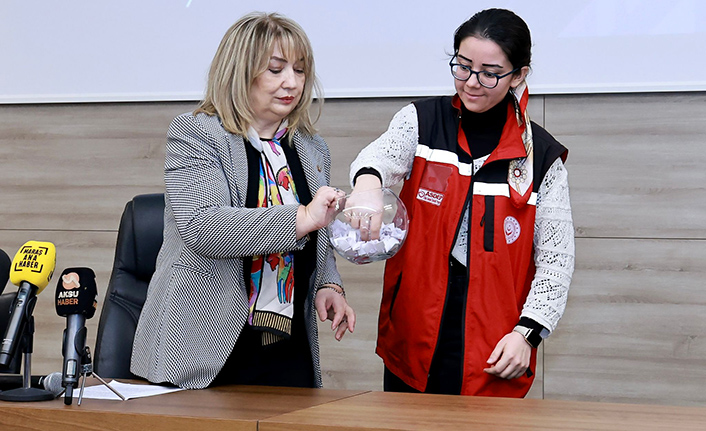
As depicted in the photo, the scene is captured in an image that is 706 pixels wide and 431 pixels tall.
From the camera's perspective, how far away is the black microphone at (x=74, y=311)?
123cm

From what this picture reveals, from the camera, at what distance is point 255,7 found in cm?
284

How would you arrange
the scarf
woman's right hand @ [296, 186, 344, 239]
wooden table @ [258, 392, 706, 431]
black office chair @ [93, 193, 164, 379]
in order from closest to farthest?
wooden table @ [258, 392, 706, 431], woman's right hand @ [296, 186, 344, 239], the scarf, black office chair @ [93, 193, 164, 379]

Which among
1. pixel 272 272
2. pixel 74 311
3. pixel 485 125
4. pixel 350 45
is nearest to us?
pixel 74 311

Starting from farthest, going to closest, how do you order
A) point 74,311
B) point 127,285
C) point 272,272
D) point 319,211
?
point 127,285
point 272,272
point 319,211
point 74,311

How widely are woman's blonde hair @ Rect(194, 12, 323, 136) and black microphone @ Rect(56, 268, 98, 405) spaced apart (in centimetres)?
44

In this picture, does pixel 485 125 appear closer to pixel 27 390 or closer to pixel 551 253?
pixel 551 253

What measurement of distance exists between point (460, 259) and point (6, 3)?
242 centimetres

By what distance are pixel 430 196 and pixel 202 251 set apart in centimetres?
51

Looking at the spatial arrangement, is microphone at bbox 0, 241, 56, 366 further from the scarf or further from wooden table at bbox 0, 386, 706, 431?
the scarf

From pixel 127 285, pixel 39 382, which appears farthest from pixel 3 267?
pixel 39 382

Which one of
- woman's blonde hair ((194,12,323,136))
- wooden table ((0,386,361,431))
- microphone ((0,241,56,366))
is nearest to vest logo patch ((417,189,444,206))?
woman's blonde hair ((194,12,323,136))

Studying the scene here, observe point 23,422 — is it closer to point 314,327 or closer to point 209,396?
point 209,396

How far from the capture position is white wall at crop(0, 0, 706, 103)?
99.7 inches

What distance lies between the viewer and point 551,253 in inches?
63.3
